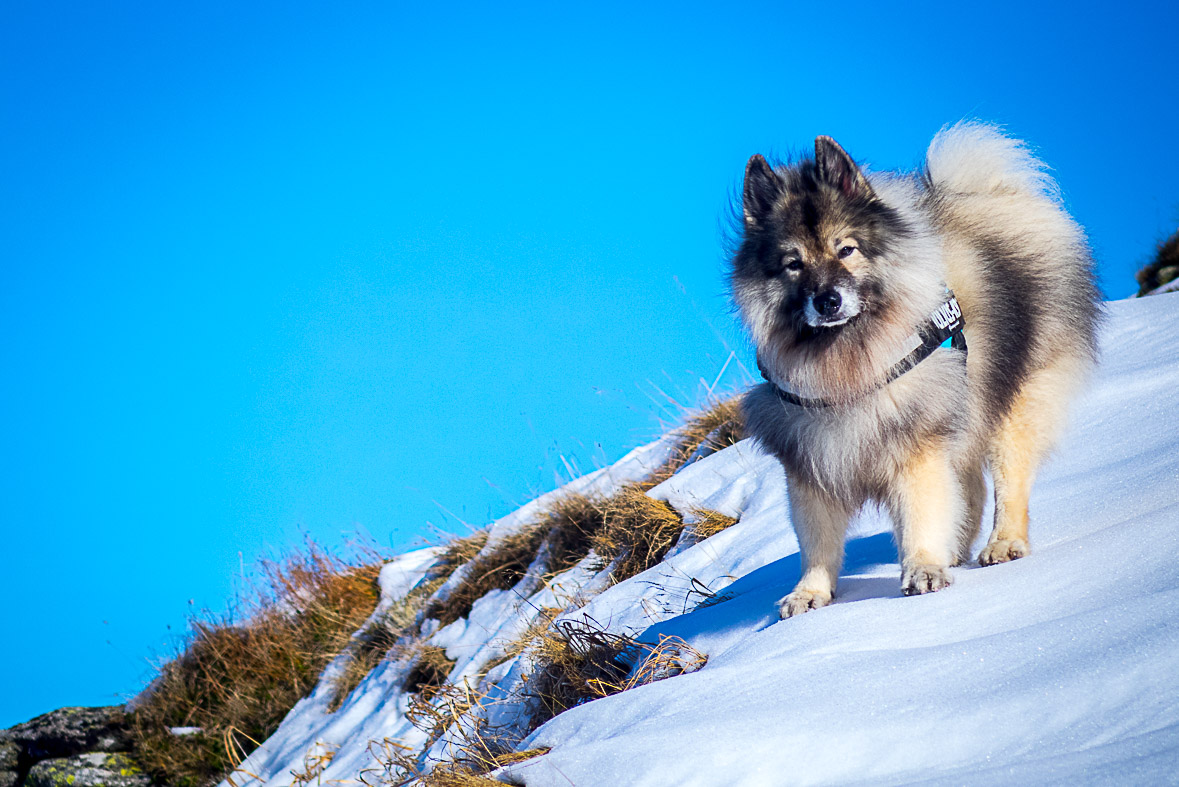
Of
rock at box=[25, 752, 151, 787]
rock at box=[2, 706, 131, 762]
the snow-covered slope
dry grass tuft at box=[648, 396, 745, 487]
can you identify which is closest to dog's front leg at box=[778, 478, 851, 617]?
the snow-covered slope

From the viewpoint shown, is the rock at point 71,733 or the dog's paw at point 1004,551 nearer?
the dog's paw at point 1004,551

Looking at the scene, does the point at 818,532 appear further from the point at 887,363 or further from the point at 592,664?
the point at 592,664

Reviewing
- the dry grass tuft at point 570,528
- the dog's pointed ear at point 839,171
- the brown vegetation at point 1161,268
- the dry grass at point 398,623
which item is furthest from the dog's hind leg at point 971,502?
the brown vegetation at point 1161,268

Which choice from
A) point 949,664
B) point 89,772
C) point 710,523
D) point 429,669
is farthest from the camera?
point 89,772

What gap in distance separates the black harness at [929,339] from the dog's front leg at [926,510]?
12.2 inches

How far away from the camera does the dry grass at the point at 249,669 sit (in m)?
7.05

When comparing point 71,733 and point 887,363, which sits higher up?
point 71,733

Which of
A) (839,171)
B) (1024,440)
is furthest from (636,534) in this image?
(839,171)

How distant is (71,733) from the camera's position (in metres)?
7.64

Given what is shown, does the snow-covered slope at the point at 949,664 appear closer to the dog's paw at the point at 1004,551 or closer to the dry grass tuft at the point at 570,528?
the dog's paw at the point at 1004,551

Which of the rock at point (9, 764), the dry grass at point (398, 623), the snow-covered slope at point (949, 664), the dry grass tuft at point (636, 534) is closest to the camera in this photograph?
the snow-covered slope at point (949, 664)

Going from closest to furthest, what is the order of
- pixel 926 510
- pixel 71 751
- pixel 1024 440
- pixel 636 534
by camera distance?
pixel 926 510, pixel 1024 440, pixel 636 534, pixel 71 751

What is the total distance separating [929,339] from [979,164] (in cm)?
122

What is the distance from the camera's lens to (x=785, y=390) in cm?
315
